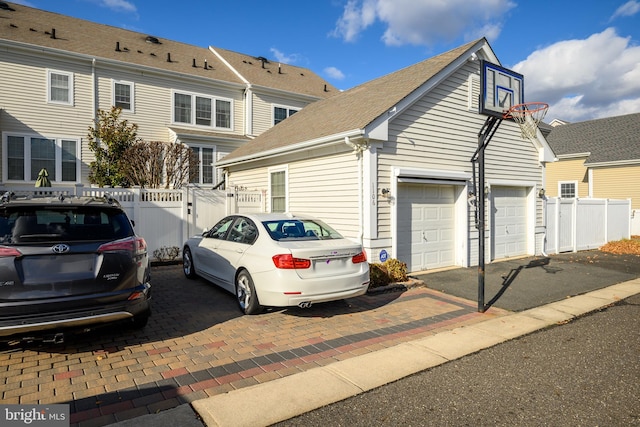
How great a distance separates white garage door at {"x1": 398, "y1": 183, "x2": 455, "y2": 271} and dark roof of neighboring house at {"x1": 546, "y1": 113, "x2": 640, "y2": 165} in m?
15.7

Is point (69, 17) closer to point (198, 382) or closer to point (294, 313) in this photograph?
point (294, 313)

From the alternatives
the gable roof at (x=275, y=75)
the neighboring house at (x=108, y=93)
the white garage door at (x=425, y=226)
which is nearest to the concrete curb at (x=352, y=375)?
the white garage door at (x=425, y=226)

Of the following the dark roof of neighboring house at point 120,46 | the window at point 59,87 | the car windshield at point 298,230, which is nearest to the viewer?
the car windshield at point 298,230

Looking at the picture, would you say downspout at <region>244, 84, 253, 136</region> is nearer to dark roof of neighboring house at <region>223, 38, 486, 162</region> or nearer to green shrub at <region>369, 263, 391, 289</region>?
dark roof of neighboring house at <region>223, 38, 486, 162</region>

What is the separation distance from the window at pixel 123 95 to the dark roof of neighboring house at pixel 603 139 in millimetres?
22792

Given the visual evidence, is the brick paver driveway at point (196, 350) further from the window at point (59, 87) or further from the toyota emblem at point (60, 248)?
the window at point (59, 87)

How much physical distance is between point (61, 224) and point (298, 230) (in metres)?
3.42

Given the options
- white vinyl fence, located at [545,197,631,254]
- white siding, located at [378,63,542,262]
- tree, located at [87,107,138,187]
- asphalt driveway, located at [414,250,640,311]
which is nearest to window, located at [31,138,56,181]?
tree, located at [87,107,138,187]

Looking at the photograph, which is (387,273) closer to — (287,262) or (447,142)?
(287,262)

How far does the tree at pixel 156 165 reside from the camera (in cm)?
1356

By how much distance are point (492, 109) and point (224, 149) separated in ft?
47.8

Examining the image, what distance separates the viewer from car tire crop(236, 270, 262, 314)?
605cm

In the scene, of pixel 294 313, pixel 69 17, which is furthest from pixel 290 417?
pixel 69 17

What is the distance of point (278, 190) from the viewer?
11727 millimetres
